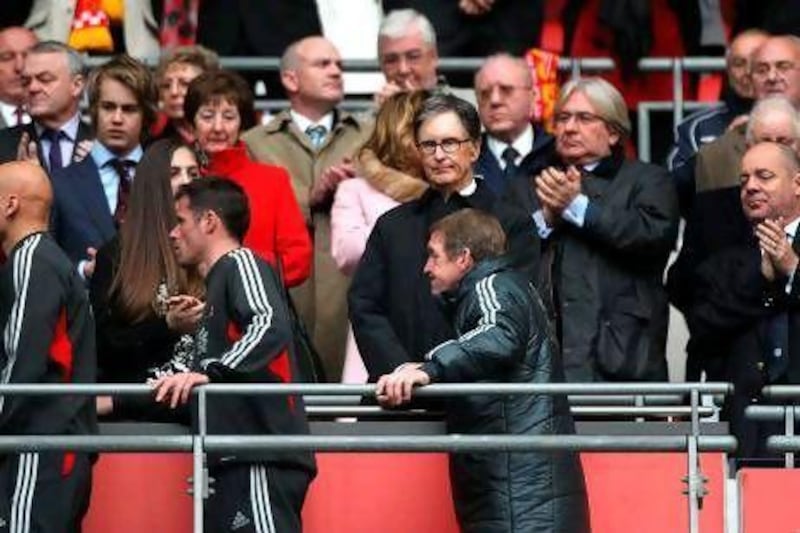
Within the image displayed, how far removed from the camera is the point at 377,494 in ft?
51.0

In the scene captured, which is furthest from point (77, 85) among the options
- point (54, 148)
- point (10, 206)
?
point (10, 206)

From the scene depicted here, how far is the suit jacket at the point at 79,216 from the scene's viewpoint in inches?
670

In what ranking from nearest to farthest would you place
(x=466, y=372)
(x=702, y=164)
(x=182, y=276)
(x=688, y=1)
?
(x=466, y=372) < (x=182, y=276) < (x=702, y=164) < (x=688, y=1)

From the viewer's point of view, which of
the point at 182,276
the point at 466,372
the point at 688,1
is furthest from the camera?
the point at 688,1

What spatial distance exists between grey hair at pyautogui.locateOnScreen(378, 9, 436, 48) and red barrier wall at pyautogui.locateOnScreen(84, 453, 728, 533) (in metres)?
3.52

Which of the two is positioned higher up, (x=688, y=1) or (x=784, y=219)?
(x=688, y=1)

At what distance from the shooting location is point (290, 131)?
1805cm

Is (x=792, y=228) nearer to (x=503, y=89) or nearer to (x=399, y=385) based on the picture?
(x=503, y=89)

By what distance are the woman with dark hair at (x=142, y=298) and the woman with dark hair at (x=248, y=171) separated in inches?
16.7

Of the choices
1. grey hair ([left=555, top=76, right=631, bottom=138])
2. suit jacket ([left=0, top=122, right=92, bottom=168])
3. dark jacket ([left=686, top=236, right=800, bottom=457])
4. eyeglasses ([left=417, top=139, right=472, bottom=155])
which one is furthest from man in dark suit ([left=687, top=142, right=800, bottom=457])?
suit jacket ([left=0, top=122, right=92, bottom=168])

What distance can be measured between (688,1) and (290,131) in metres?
3.19

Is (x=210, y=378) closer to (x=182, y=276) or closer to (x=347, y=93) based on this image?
(x=182, y=276)

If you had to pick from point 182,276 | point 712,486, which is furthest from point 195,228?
point 712,486

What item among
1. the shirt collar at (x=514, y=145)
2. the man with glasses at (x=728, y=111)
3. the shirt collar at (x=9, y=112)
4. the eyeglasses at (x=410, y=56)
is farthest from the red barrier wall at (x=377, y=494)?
the shirt collar at (x=9, y=112)
